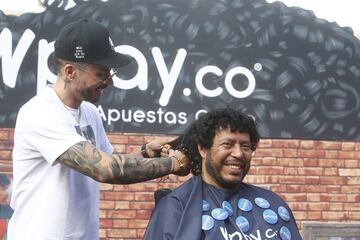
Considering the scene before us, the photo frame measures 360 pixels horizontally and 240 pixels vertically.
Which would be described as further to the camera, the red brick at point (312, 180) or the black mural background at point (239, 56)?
the red brick at point (312, 180)

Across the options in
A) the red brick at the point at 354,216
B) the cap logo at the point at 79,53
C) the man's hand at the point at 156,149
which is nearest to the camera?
the cap logo at the point at 79,53

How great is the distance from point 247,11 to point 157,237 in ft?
8.91

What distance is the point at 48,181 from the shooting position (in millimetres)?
2547

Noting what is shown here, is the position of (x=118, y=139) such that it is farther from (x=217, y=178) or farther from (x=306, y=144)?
(x=217, y=178)

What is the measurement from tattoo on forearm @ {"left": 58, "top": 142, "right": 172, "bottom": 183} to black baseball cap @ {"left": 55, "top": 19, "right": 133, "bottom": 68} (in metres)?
0.34

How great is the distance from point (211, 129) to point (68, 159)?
28.4 inches

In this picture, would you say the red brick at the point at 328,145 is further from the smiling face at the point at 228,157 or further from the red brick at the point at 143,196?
the smiling face at the point at 228,157

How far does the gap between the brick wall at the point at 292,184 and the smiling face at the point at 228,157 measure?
1.95 metres

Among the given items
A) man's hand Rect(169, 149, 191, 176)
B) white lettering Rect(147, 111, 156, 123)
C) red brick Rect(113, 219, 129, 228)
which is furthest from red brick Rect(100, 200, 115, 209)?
man's hand Rect(169, 149, 191, 176)

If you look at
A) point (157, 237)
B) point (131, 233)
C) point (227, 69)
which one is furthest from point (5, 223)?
point (157, 237)

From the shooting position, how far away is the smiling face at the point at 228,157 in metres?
2.87

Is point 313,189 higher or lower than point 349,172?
lower

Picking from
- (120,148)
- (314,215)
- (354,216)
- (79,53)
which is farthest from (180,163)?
(354,216)

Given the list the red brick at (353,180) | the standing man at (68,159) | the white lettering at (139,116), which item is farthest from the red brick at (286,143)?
the standing man at (68,159)
